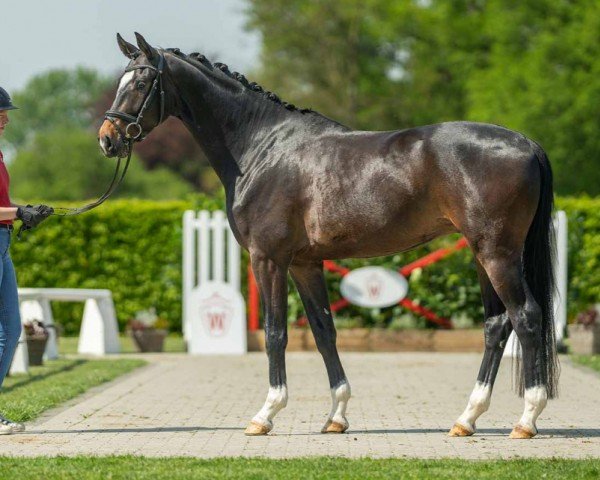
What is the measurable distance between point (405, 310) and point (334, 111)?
23.7 metres

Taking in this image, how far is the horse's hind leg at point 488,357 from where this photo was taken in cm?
734

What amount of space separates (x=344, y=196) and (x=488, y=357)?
1383mm

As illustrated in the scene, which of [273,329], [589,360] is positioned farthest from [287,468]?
[589,360]

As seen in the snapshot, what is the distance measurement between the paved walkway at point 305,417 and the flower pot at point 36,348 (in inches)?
46.3

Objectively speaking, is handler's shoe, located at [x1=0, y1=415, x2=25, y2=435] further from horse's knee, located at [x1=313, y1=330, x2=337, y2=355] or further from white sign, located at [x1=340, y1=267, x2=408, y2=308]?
white sign, located at [x1=340, y1=267, x2=408, y2=308]

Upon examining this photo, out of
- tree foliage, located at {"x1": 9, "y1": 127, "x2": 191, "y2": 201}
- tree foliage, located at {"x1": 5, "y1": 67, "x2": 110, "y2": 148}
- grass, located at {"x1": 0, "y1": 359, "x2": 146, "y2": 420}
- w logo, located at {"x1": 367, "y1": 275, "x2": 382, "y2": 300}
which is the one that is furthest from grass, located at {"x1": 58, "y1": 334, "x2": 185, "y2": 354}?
tree foliage, located at {"x1": 5, "y1": 67, "x2": 110, "y2": 148}

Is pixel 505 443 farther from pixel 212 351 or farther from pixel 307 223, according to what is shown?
pixel 212 351

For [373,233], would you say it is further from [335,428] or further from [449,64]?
[449,64]

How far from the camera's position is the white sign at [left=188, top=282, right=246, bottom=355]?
624 inches

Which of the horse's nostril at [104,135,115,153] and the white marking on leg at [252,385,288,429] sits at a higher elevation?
the horse's nostril at [104,135,115,153]

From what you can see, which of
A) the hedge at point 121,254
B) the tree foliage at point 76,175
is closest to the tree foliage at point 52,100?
the tree foliage at point 76,175

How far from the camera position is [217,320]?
1588 centimetres

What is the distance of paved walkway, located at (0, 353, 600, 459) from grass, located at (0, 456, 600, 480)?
0.36 meters

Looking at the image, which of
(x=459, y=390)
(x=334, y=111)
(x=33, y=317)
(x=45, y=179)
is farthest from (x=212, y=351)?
(x=45, y=179)
